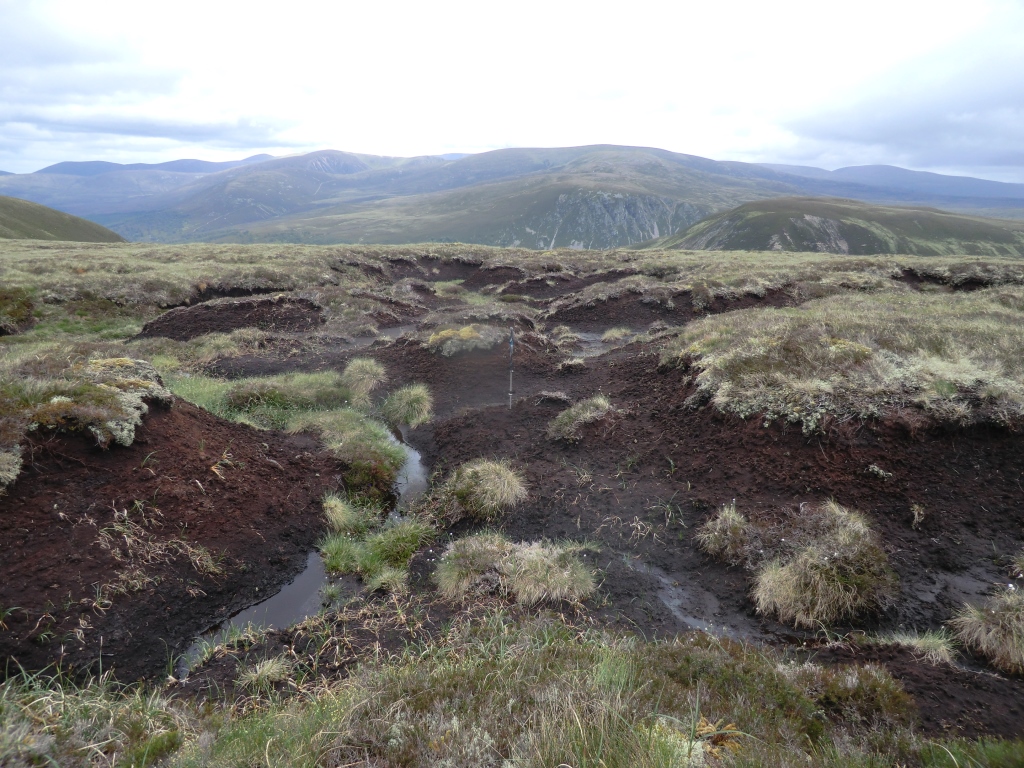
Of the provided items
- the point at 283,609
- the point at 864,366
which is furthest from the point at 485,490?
the point at 864,366

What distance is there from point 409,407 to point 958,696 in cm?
1314

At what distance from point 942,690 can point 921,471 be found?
16.3 ft

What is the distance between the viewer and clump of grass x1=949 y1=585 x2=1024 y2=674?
494 centimetres

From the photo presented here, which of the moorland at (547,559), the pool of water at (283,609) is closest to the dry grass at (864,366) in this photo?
the moorland at (547,559)

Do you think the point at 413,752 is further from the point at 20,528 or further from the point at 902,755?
the point at 20,528

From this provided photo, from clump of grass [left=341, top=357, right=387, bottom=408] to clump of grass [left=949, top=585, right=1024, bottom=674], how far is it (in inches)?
561

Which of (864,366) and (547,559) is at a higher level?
(864,366)

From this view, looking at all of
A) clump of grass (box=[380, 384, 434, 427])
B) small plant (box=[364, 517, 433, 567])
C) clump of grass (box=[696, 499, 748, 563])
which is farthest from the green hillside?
clump of grass (box=[696, 499, 748, 563])

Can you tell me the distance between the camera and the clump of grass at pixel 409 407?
571 inches

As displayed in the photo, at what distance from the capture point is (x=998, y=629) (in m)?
5.20

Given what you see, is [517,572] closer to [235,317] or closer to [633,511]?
[633,511]

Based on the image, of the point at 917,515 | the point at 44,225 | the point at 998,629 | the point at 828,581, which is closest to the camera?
the point at 998,629

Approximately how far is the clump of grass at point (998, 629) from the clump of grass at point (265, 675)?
7971mm

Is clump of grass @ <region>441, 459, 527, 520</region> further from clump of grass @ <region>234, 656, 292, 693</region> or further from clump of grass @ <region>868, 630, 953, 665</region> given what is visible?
clump of grass @ <region>868, 630, 953, 665</region>
